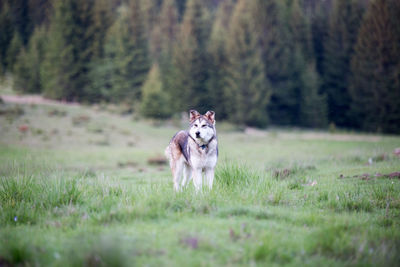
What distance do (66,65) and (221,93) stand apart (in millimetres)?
21379

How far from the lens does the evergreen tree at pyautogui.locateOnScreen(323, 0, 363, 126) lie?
52375 mm

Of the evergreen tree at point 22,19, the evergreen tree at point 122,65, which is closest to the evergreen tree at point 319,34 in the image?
the evergreen tree at point 122,65

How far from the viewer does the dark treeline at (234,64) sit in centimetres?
4438

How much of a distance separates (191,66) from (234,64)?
5.95m

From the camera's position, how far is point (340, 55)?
5322 centimetres

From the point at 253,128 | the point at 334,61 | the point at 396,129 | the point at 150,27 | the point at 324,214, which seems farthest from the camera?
the point at 150,27

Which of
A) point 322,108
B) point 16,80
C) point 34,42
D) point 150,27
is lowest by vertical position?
point 322,108

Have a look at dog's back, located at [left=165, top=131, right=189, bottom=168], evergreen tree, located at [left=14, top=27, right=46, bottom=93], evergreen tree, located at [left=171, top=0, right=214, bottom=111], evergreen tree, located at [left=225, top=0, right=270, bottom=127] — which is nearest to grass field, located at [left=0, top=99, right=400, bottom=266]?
dog's back, located at [left=165, top=131, right=189, bottom=168]

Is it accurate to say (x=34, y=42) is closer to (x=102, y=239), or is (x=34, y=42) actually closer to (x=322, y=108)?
(x=322, y=108)

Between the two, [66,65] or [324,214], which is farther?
[66,65]

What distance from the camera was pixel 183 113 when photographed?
46750 mm

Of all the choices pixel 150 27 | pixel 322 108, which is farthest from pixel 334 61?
pixel 150 27

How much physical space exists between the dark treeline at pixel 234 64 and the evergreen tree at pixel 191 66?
Answer: 0.47 feet

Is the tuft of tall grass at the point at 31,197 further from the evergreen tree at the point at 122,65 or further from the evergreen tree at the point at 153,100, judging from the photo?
the evergreen tree at the point at 122,65
